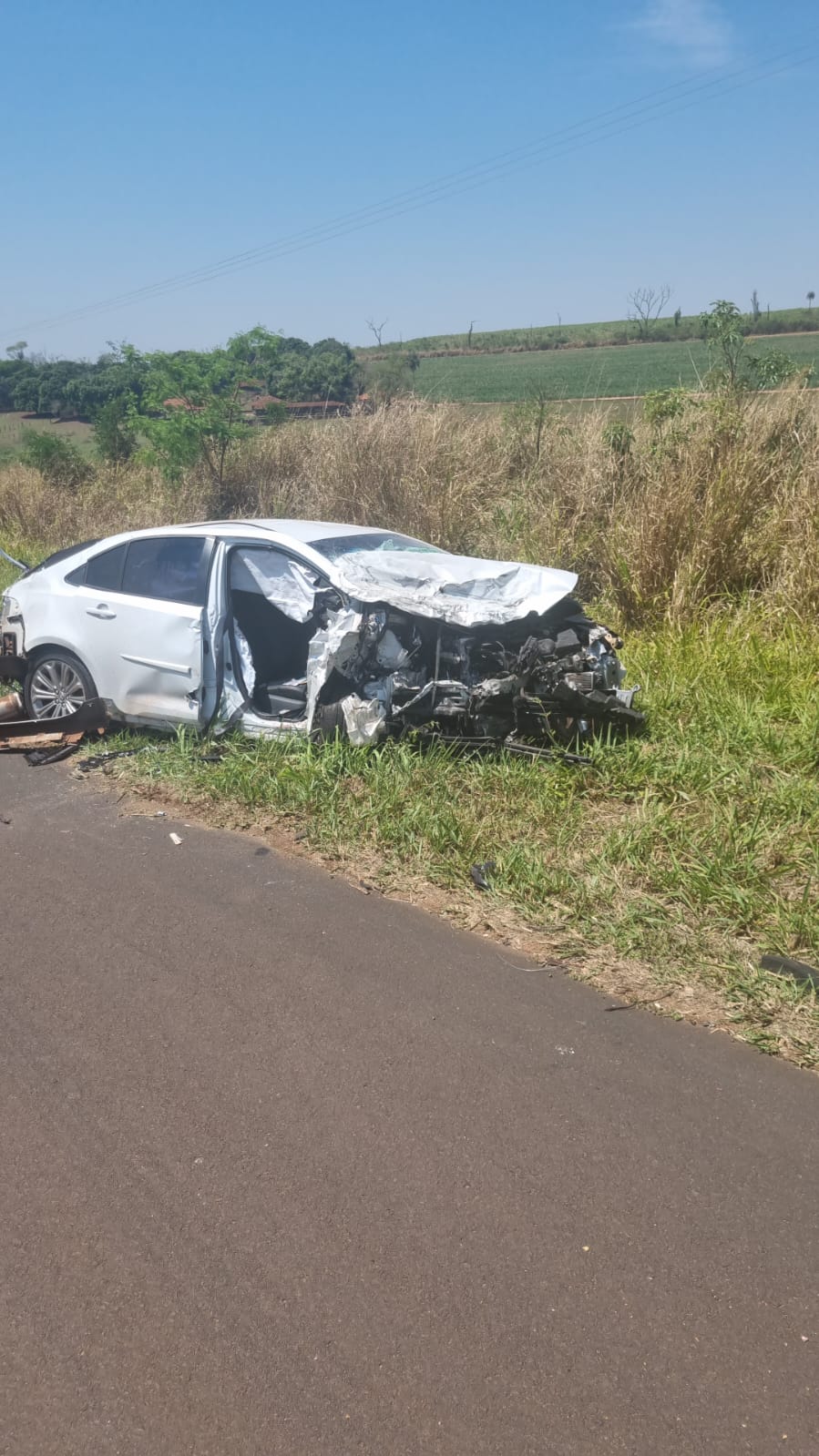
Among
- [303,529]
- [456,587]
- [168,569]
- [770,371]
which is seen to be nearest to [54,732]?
[168,569]

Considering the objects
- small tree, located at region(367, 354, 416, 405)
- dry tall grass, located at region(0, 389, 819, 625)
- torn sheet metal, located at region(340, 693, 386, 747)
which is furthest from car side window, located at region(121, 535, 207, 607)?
small tree, located at region(367, 354, 416, 405)

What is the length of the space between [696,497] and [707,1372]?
8043mm

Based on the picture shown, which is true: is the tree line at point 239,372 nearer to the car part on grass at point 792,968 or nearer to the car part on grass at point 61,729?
the car part on grass at point 61,729

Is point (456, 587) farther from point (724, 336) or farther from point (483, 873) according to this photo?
point (724, 336)

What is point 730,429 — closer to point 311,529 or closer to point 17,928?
point 311,529

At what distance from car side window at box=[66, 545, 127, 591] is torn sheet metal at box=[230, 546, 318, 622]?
1047 millimetres

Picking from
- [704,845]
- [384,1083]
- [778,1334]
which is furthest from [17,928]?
[778,1334]

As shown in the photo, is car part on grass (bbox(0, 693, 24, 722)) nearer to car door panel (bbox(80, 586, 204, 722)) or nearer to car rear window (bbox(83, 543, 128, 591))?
car door panel (bbox(80, 586, 204, 722))

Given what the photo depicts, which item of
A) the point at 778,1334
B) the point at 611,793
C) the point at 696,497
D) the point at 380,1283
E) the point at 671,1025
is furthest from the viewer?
the point at 696,497

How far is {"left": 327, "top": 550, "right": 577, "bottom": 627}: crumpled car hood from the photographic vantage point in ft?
22.9

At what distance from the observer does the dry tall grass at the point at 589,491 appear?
9383 mm

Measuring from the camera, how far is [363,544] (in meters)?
8.02

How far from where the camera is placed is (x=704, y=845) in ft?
18.9

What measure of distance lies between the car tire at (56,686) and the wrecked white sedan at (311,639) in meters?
0.01
